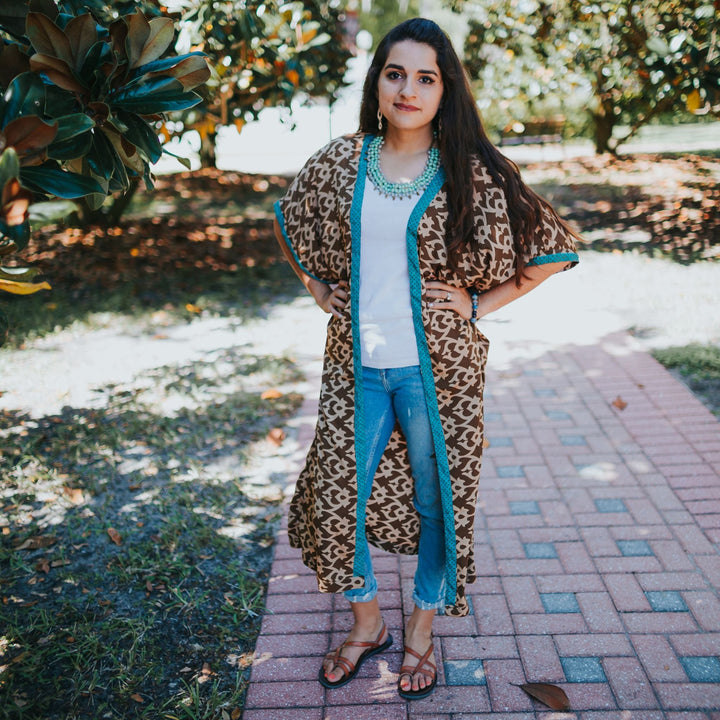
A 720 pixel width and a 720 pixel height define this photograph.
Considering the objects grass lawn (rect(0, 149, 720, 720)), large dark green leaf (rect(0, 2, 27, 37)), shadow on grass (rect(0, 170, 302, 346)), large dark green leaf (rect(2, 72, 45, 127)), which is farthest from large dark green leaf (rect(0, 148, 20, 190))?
shadow on grass (rect(0, 170, 302, 346))

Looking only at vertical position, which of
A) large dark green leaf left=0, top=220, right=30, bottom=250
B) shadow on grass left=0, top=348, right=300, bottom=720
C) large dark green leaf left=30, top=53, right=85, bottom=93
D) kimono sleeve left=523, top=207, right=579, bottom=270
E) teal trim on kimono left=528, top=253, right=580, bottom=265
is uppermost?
A: large dark green leaf left=30, top=53, right=85, bottom=93

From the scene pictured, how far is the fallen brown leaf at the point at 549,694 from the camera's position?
2.29 m

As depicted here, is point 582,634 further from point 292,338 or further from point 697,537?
point 292,338

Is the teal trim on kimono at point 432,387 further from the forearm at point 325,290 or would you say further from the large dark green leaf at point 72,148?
the large dark green leaf at point 72,148

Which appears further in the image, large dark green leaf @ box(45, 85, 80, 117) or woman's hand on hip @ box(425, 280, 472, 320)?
woman's hand on hip @ box(425, 280, 472, 320)

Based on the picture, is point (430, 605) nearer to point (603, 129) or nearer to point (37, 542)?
point (37, 542)

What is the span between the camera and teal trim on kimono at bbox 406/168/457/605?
201 cm

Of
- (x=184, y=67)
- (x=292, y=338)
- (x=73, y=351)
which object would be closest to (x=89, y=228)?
(x=73, y=351)

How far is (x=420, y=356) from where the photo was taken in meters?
2.10

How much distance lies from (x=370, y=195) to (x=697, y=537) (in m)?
2.25

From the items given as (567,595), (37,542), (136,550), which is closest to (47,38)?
(136,550)

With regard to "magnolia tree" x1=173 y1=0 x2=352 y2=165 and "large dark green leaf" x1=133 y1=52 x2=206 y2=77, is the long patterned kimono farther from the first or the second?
"magnolia tree" x1=173 y1=0 x2=352 y2=165

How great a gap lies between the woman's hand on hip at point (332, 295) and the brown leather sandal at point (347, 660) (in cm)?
121

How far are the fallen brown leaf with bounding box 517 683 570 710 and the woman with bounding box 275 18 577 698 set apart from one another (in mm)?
354
